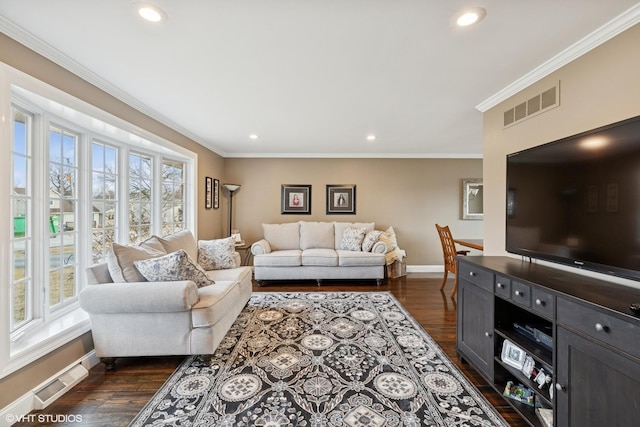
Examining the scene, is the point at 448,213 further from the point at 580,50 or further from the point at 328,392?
the point at 328,392

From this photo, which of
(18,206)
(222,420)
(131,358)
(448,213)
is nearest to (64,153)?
(18,206)

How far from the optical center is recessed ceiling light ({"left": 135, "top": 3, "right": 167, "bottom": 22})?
1.40 metres

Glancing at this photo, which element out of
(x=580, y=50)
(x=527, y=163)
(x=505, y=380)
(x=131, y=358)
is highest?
(x=580, y=50)

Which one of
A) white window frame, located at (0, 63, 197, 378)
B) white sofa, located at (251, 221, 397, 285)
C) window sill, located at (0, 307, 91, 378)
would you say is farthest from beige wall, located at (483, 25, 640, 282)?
window sill, located at (0, 307, 91, 378)

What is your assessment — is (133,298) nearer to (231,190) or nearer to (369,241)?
(231,190)

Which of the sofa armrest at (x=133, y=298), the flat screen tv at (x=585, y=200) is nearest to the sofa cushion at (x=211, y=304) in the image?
the sofa armrest at (x=133, y=298)

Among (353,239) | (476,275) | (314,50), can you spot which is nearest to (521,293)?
(476,275)

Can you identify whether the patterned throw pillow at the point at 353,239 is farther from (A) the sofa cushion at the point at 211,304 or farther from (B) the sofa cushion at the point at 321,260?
(A) the sofa cushion at the point at 211,304

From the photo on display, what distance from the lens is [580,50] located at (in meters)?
1.74

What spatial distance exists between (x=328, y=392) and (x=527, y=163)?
2.22 metres

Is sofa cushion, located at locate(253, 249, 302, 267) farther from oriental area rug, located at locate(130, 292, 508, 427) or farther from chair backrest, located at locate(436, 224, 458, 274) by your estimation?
chair backrest, located at locate(436, 224, 458, 274)

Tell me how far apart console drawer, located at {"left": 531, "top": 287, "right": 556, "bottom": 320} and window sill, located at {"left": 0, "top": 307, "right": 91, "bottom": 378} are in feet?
10.1

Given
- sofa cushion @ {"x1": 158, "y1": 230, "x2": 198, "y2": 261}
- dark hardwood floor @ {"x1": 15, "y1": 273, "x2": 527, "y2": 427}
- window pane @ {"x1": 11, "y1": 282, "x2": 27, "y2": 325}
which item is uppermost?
sofa cushion @ {"x1": 158, "y1": 230, "x2": 198, "y2": 261}

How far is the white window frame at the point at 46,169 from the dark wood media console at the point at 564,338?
3.04 m
